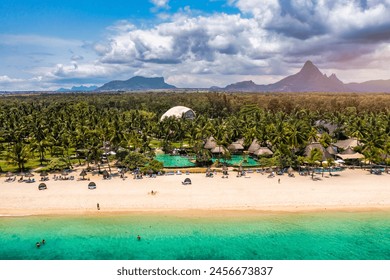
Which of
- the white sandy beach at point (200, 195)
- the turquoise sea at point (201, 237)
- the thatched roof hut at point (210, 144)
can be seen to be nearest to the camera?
the turquoise sea at point (201, 237)

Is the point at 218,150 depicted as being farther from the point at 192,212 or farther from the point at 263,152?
the point at 192,212

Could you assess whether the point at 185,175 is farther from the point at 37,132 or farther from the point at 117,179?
the point at 37,132

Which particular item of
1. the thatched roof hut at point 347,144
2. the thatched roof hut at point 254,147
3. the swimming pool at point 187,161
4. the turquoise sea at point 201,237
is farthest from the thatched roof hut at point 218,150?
the turquoise sea at point 201,237

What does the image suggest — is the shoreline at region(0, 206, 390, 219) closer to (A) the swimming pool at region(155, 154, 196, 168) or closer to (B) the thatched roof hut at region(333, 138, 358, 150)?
(A) the swimming pool at region(155, 154, 196, 168)

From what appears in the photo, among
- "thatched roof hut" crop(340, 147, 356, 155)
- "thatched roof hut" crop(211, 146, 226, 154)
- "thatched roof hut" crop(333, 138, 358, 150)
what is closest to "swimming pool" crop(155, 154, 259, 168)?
"thatched roof hut" crop(211, 146, 226, 154)

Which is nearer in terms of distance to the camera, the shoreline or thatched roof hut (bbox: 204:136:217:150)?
the shoreline

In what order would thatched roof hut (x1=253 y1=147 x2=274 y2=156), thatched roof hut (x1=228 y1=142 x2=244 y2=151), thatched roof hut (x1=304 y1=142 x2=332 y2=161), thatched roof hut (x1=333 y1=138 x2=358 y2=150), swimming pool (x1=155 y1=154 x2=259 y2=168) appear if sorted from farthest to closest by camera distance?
thatched roof hut (x1=228 y1=142 x2=244 y2=151), thatched roof hut (x1=333 y1=138 x2=358 y2=150), thatched roof hut (x1=253 y1=147 x2=274 y2=156), swimming pool (x1=155 y1=154 x2=259 y2=168), thatched roof hut (x1=304 y1=142 x2=332 y2=161)

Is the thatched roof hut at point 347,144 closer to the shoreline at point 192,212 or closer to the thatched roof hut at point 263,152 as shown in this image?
the thatched roof hut at point 263,152
